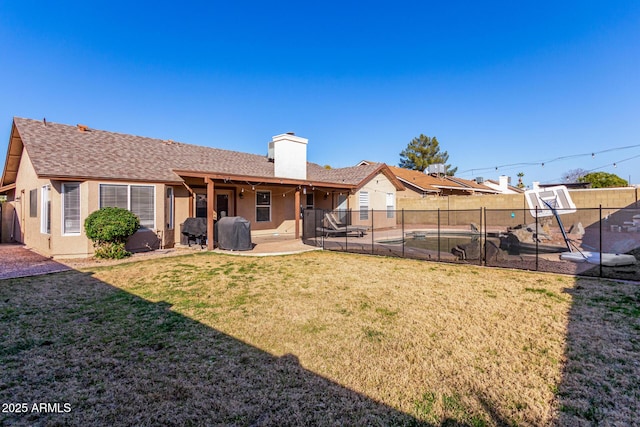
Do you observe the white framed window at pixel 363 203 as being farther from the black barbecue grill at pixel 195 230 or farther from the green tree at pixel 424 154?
the green tree at pixel 424 154

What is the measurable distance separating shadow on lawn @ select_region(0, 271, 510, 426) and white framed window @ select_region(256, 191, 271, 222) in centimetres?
1077

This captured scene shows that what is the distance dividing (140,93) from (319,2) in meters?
10.7

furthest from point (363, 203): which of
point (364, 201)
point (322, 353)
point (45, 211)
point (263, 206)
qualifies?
point (322, 353)

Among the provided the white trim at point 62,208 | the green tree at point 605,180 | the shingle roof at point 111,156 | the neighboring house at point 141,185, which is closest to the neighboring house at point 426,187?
the neighboring house at point 141,185

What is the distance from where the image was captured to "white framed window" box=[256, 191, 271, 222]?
1565cm

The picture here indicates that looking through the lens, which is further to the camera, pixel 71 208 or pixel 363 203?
pixel 363 203

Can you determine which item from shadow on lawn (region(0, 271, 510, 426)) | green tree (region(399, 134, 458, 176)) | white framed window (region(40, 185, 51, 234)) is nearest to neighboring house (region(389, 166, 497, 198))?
green tree (region(399, 134, 458, 176))

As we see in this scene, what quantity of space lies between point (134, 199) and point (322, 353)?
10163 millimetres

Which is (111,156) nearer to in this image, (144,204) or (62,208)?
(144,204)

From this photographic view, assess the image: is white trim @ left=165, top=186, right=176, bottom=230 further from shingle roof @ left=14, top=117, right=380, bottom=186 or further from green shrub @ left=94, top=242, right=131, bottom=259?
green shrub @ left=94, top=242, right=131, bottom=259

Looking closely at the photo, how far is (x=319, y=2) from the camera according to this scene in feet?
47.2

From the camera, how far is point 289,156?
637 inches

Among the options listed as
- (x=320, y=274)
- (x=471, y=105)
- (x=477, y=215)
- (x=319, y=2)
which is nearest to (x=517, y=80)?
(x=471, y=105)

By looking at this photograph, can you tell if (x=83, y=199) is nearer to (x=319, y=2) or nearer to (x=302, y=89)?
(x=319, y=2)
